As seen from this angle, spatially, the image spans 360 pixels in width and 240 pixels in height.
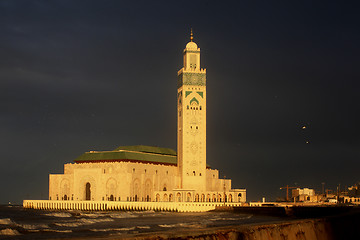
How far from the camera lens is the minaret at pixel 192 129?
103m

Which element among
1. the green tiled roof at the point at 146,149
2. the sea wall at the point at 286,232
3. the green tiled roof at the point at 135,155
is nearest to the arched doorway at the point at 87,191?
the green tiled roof at the point at 135,155

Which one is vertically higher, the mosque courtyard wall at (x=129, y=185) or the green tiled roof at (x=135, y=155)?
the green tiled roof at (x=135, y=155)

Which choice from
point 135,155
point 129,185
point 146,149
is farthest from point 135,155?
point 129,185

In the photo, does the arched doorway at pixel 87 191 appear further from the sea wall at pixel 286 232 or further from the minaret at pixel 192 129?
the sea wall at pixel 286 232

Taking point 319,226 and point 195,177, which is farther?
point 195,177

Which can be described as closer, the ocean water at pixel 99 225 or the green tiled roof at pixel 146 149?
the ocean water at pixel 99 225

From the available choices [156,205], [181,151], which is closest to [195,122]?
[181,151]

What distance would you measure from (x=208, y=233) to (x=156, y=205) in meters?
74.5

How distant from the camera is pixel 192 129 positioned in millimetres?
103438

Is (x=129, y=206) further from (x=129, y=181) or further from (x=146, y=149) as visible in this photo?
(x=146, y=149)

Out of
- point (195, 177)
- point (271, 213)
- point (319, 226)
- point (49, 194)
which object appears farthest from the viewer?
point (49, 194)

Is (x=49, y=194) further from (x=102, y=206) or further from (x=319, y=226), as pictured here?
(x=319, y=226)

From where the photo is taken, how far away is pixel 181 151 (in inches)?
4109

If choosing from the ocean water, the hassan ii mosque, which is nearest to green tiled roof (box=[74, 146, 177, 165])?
the hassan ii mosque
